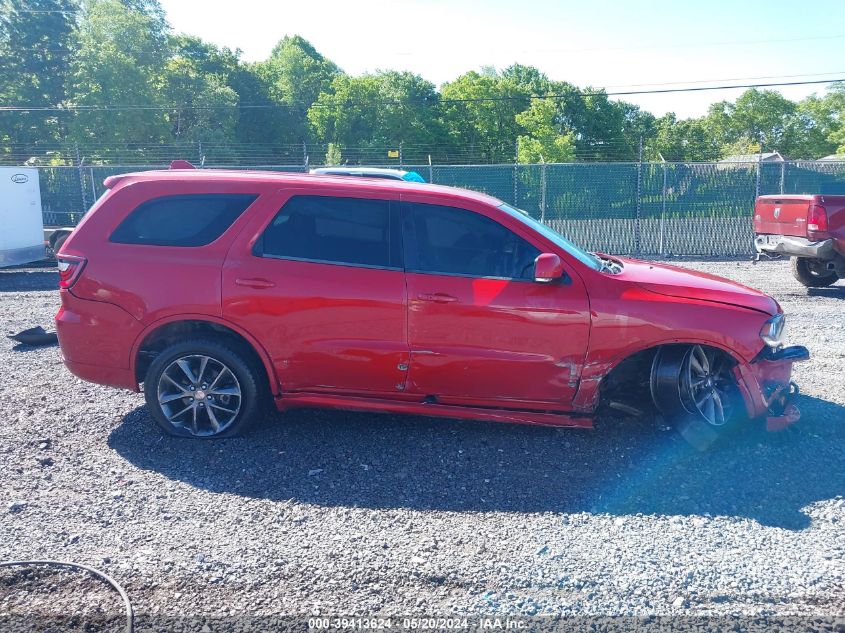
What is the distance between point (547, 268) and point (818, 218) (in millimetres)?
8547

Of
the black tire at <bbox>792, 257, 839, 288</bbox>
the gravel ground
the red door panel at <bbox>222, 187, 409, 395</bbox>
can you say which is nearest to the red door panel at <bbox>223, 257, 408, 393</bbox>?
the red door panel at <bbox>222, 187, 409, 395</bbox>

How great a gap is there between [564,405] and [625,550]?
1.41 metres

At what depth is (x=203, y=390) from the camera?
16.6 ft

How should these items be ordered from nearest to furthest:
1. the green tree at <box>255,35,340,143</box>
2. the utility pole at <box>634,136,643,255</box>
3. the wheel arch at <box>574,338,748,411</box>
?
the wheel arch at <box>574,338,748,411</box>, the utility pole at <box>634,136,643,255</box>, the green tree at <box>255,35,340,143</box>

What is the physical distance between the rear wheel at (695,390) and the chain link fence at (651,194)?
12.4 meters

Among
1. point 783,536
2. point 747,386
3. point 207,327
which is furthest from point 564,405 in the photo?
point 207,327

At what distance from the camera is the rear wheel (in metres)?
4.93

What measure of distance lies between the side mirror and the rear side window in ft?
6.75

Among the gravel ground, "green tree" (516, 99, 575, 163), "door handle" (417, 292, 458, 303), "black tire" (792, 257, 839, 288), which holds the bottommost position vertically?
the gravel ground

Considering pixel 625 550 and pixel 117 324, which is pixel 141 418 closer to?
pixel 117 324

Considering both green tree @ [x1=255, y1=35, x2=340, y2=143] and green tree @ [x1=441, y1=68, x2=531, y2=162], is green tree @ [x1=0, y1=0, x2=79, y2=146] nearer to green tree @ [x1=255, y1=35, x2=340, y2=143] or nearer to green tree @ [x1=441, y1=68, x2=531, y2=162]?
green tree @ [x1=255, y1=35, x2=340, y2=143]

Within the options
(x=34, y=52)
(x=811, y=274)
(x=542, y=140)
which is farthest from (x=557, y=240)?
(x=34, y=52)

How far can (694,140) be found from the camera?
2235 inches

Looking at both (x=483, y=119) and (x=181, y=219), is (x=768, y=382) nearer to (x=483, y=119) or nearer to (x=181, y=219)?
(x=181, y=219)
